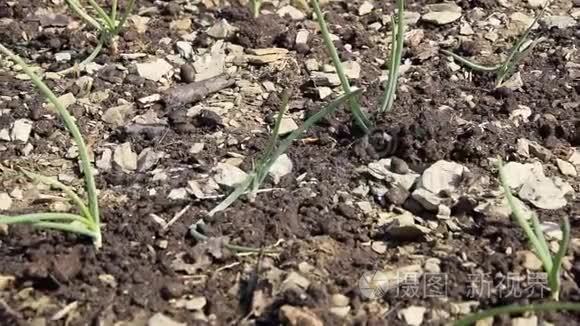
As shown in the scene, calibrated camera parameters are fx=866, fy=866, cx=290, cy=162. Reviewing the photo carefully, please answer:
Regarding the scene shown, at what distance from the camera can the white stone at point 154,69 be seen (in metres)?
1.87

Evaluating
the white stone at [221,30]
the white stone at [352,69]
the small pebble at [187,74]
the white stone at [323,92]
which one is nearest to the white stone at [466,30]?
the white stone at [352,69]

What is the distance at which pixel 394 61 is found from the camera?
1598mm

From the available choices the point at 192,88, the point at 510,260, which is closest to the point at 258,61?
the point at 192,88

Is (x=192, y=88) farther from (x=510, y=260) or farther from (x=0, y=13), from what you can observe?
(x=510, y=260)

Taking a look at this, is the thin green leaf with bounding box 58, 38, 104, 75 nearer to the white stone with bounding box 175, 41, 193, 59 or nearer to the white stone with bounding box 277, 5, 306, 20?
the white stone with bounding box 175, 41, 193, 59

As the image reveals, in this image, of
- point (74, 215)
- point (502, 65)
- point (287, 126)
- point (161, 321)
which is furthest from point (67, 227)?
point (502, 65)

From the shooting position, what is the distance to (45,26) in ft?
6.70

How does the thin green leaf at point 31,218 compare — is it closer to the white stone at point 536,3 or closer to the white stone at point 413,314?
the white stone at point 413,314

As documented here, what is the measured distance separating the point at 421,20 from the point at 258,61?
427mm

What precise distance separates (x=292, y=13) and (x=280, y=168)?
66 centimetres

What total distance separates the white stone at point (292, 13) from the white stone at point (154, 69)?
1.12 ft

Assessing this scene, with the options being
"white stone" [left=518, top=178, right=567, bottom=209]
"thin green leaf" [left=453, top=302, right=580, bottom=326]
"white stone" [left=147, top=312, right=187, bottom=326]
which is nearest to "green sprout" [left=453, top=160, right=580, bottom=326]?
"thin green leaf" [left=453, top=302, right=580, bottom=326]

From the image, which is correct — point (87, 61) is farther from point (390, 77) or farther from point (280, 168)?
point (390, 77)

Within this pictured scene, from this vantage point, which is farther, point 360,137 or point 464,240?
point 360,137
